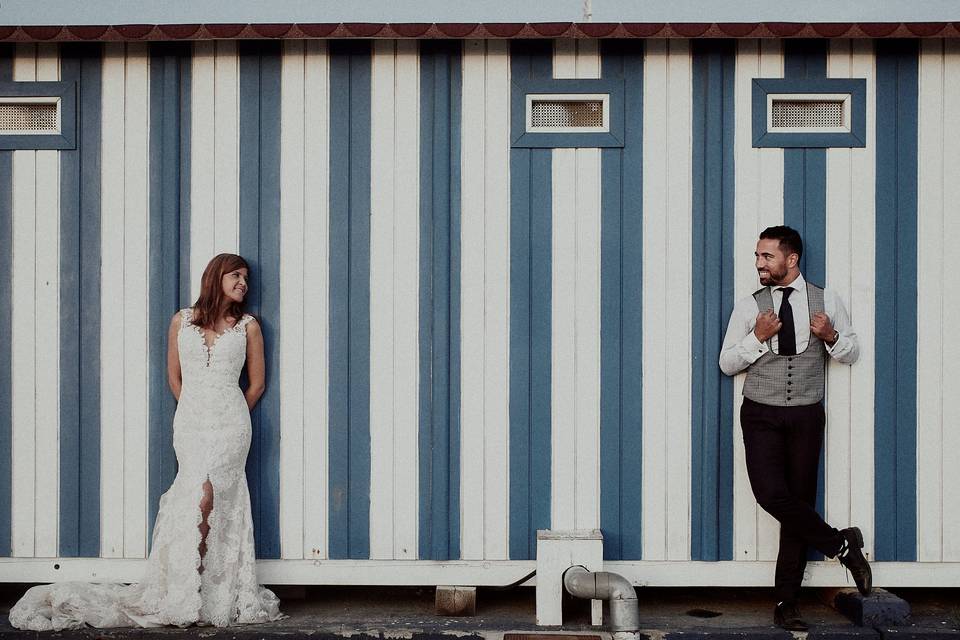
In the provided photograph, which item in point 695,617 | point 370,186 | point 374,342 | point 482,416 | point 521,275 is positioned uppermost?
point 370,186

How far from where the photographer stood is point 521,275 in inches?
175

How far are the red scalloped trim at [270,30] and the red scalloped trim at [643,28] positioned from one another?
1757 mm

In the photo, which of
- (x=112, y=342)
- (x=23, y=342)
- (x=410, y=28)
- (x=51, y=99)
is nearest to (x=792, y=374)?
(x=410, y=28)

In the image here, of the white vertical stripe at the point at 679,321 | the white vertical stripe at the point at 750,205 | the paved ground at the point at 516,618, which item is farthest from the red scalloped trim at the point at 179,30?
the paved ground at the point at 516,618

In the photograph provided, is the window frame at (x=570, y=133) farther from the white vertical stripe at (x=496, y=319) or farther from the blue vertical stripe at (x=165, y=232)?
the blue vertical stripe at (x=165, y=232)

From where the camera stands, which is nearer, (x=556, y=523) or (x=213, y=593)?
(x=213, y=593)

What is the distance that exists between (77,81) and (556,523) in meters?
3.64

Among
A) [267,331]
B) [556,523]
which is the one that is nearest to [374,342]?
[267,331]

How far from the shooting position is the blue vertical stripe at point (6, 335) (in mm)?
4512

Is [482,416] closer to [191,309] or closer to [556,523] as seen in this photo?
[556,523]

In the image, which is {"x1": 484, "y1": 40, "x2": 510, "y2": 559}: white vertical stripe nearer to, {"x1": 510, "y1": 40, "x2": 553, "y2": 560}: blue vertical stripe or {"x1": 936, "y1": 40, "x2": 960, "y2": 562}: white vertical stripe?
{"x1": 510, "y1": 40, "x2": 553, "y2": 560}: blue vertical stripe

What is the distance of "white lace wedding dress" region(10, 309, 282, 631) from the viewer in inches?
161

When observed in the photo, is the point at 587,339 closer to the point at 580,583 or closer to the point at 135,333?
the point at 580,583

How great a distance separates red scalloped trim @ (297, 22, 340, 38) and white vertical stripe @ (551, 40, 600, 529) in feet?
4.44
